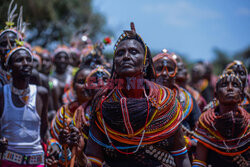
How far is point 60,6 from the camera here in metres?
22.1

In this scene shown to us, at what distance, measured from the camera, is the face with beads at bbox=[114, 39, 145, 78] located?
122 inches

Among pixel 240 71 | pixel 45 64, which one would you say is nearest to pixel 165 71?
pixel 240 71

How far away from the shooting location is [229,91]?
4.32 meters

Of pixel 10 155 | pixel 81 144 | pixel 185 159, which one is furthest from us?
pixel 10 155

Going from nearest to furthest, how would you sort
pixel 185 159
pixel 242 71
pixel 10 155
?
pixel 185 159 → pixel 10 155 → pixel 242 71

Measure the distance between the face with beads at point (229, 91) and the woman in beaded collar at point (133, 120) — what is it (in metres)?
1.24

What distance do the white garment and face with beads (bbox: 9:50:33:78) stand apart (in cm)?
23

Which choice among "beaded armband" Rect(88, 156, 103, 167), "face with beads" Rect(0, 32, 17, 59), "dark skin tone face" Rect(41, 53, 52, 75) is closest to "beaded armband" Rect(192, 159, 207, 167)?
"beaded armband" Rect(88, 156, 103, 167)

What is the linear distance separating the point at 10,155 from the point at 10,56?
1282 millimetres

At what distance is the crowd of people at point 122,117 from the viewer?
309 cm

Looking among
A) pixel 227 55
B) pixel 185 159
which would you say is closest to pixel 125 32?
pixel 185 159

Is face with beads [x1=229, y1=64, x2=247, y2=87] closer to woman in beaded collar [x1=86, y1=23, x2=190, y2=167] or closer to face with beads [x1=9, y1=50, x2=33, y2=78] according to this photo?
woman in beaded collar [x1=86, y1=23, x2=190, y2=167]

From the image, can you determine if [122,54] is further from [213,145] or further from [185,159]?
[213,145]

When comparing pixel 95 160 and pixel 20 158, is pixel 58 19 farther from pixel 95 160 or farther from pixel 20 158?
pixel 95 160
